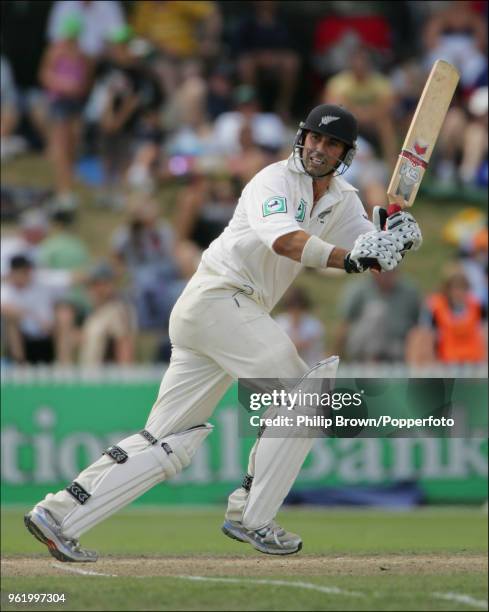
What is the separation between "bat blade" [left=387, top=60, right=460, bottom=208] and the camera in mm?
7312

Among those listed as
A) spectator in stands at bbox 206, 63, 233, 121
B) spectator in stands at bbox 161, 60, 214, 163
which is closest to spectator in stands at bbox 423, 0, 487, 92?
spectator in stands at bbox 206, 63, 233, 121

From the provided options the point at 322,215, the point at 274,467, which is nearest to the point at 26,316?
the point at 322,215

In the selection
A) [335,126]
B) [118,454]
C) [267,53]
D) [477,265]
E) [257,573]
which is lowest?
[257,573]

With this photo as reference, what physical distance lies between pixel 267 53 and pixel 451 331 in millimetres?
4984

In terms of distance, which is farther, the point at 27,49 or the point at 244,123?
the point at 27,49

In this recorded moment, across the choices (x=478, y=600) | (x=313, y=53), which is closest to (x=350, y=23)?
(x=313, y=53)

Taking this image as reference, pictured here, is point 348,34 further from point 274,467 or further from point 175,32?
point 274,467

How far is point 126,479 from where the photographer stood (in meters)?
7.11

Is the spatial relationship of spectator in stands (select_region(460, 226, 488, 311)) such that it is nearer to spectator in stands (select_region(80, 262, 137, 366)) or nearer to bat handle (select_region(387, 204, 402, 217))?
spectator in stands (select_region(80, 262, 137, 366))

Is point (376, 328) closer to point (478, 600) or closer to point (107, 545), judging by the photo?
point (107, 545)

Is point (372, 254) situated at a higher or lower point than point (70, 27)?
lower

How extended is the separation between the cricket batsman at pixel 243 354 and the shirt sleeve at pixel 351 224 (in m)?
0.10

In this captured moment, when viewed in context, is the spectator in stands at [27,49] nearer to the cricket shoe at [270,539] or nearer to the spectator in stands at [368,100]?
the spectator in stands at [368,100]

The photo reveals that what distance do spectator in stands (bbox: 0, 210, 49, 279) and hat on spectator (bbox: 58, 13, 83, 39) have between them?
2.17m
